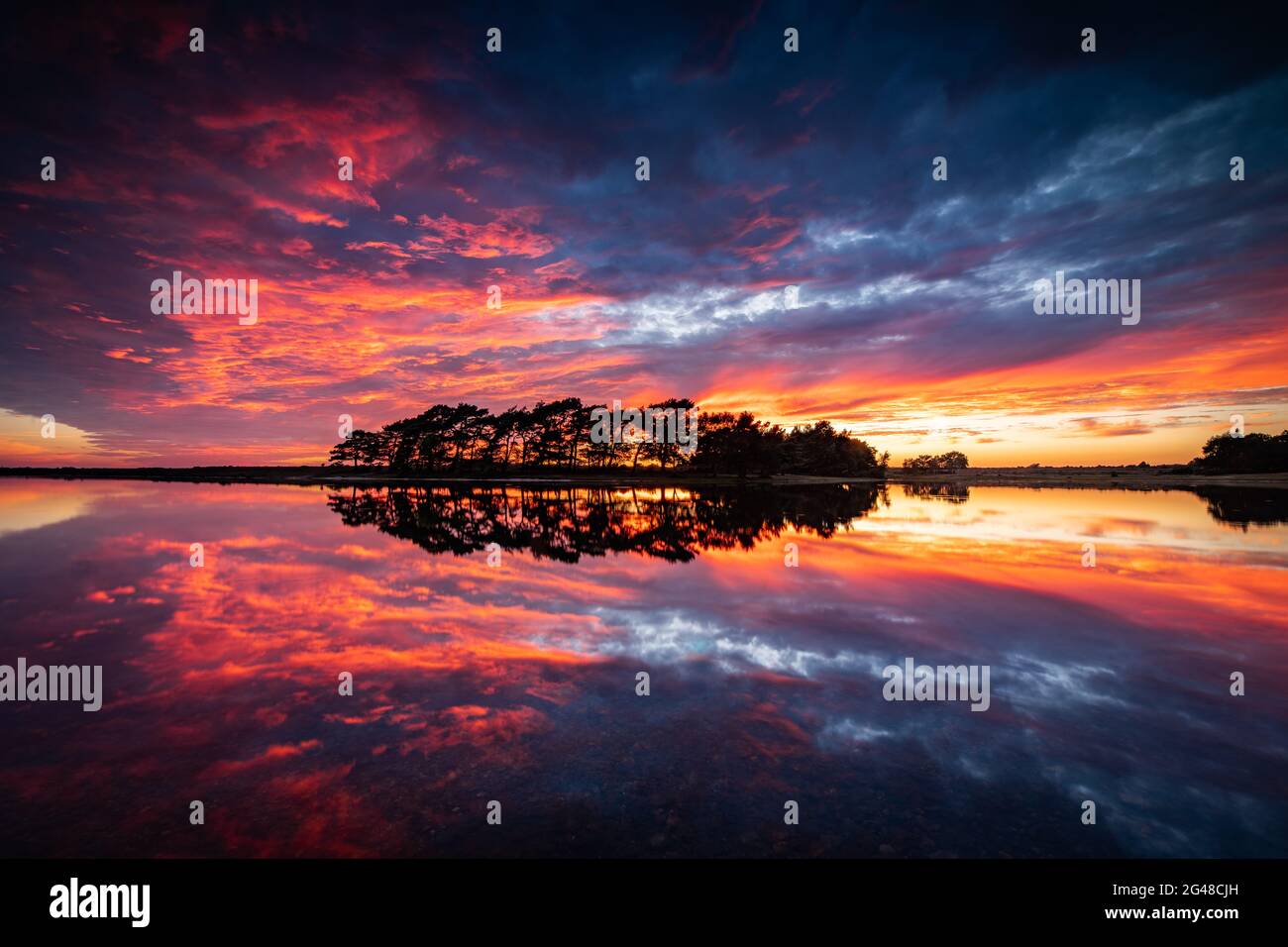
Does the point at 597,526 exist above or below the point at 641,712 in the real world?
above

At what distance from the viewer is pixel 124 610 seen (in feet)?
38.0

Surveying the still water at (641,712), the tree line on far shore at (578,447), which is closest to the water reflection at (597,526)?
the still water at (641,712)

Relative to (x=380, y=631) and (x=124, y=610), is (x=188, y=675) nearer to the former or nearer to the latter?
(x=380, y=631)

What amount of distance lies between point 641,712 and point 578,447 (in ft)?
404

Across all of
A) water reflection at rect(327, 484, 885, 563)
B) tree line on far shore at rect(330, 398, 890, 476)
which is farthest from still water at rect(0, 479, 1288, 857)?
tree line on far shore at rect(330, 398, 890, 476)

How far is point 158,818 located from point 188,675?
176 inches

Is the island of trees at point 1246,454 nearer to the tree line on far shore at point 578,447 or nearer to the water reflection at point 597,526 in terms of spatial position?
the tree line on far shore at point 578,447

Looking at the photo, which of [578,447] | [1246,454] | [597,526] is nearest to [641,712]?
[597,526]

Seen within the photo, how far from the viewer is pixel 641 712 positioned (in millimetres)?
7105

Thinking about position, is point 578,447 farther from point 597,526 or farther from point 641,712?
point 641,712

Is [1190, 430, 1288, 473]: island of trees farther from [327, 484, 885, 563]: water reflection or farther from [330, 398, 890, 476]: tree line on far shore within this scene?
[327, 484, 885, 563]: water reflection

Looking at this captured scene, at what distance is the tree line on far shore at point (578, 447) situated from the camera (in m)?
114

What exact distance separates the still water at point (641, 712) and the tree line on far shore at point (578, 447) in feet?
321
